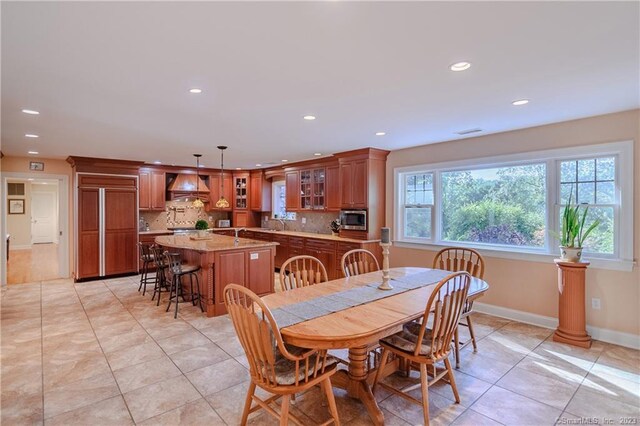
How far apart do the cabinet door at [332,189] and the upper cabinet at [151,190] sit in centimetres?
391

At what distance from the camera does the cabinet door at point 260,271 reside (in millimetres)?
4828

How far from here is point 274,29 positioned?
69.9 inches

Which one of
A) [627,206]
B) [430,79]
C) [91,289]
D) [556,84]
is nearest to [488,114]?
[556,84]

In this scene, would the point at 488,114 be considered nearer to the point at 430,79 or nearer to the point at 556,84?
the point at 556,84

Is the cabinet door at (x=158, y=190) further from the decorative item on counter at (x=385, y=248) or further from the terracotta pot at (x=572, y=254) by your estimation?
the terracotta pot at (x=572, y=254)

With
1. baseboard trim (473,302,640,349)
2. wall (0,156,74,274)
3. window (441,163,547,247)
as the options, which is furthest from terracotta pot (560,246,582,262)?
wall (0,156,74,274)

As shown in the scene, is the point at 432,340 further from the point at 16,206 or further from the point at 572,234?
the point at 16,206

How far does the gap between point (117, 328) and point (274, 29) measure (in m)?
3.88

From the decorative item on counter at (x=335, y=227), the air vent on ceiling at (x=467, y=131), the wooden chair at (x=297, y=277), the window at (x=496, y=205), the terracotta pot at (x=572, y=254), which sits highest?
the air vent on ceiling at (x=467, y=131)

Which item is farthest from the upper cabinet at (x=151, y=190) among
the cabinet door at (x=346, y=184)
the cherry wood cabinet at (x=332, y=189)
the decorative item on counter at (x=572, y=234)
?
the decorative item on counter at (x=572, y=234)

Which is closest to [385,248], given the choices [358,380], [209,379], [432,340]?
[432,340]

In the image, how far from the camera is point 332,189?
6180mm

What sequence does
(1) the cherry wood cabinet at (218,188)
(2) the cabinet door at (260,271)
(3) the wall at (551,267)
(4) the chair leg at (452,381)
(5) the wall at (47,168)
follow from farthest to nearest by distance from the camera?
1. (1) the cherry wood cabinet at (218,188)
2. (5) the wall at (47,168)
3. (2) the cabinet door at (260,271)
4. (3) the wall at (551,267)
5. (4) the chair leg at (452,381)

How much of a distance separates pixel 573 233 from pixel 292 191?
5088 mm
